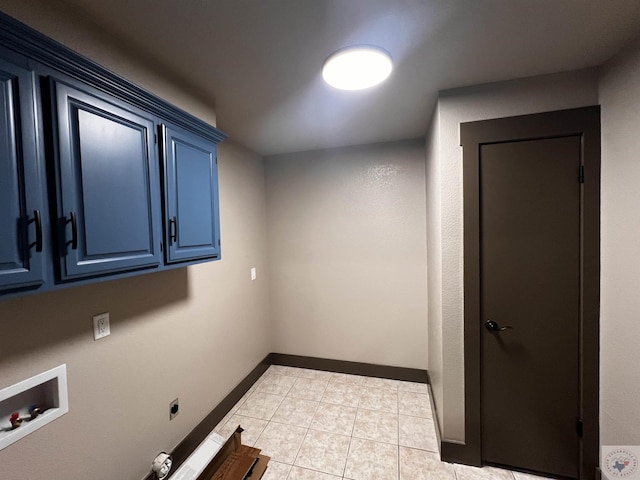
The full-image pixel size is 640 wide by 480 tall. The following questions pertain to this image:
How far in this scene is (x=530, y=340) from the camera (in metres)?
1.63

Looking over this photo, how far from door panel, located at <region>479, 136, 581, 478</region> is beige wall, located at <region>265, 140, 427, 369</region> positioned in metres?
0.97

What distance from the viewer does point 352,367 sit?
9.40 feet

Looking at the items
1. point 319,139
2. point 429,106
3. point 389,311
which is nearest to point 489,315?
point 389,311

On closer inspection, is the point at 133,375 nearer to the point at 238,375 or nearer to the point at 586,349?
the point at 238,375

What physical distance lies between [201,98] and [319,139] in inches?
45.4

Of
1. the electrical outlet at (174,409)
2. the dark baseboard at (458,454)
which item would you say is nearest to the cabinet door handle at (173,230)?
the electrical outlet at (174,409)

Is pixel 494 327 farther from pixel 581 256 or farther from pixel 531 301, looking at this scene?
pixel 581 256

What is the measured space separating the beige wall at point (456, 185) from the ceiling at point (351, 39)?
78mm

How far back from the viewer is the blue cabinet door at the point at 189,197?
1376mm

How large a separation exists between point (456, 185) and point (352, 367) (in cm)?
218

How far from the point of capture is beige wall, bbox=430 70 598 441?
160 centimetres

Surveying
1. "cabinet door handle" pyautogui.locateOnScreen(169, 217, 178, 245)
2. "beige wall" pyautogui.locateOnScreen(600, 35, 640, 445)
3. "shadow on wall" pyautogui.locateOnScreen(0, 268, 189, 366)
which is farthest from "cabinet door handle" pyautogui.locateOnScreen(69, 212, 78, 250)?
"beige wall" pyautogui.locateOnScreen(600, 35, 640, 445)

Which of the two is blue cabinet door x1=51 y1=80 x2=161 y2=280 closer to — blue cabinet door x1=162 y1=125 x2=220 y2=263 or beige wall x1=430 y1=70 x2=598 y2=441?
blue cabinet door x1=162 y1=125 x2=220 y2=263

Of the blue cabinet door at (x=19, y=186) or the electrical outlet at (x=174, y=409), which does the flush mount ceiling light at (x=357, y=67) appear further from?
the electrical outlet at (x=174, y=409)
